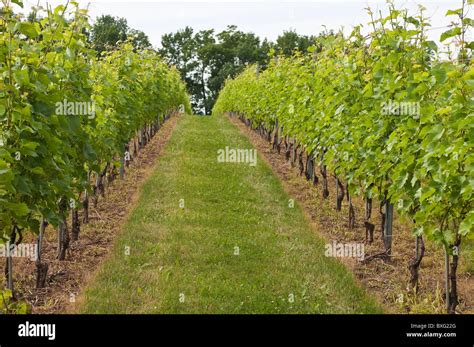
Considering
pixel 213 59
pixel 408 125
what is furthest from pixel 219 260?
pixel 213 59

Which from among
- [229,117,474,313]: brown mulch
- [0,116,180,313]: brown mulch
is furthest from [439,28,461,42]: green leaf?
[0,116,180,313]: brown mulch

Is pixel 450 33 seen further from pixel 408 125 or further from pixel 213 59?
pixel 213 59

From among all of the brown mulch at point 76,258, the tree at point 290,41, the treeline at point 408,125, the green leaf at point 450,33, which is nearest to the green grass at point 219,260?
the brown mulch at point 76,258

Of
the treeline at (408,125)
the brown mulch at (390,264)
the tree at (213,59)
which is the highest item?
the tree at (213,59)

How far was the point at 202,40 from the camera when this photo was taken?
80.7 metres

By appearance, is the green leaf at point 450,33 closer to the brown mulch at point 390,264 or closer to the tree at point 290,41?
the brown mulch at point 390,264

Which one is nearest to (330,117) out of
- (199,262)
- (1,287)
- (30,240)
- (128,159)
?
(199,262)

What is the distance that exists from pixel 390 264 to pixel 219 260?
2.27 meters

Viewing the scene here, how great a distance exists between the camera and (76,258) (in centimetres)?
786

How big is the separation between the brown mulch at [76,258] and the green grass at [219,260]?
24cm

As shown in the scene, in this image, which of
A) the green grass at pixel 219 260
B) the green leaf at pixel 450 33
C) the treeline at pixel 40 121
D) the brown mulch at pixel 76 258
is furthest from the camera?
the brown mulch at pixel 76 258

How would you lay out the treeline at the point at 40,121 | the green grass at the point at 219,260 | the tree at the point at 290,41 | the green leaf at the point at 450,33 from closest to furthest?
the treeline at the point at 40,121
the green leaf at the point at 450,33
the green grass at the point at 219,260
the tree at the point at 290,41

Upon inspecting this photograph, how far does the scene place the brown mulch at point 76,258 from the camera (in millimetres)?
6387

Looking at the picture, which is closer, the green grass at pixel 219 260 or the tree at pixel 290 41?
the green grass at pixel 219 260
